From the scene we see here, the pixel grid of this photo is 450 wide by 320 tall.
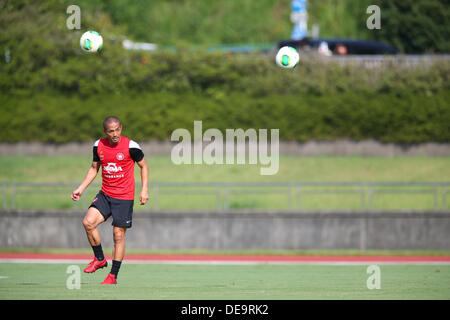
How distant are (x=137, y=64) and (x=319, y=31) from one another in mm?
15705

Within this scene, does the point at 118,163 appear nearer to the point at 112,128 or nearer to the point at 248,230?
the point at 112,128

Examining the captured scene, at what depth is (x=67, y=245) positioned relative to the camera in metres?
18.9

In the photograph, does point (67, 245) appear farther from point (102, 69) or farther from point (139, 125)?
point (102, 69)

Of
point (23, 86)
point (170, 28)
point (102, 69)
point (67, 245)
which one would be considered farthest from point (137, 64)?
point (170, 28)

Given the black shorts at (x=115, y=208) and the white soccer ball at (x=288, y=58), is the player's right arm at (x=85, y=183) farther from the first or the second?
the white soccer ball at (x=288, y=58)

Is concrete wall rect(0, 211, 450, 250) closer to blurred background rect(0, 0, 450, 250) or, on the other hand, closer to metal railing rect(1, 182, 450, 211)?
metal railing rect(1, 182, 450, 211)

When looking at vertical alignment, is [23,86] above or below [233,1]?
below

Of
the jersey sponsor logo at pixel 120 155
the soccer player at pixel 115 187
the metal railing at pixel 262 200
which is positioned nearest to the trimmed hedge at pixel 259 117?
the metal railing at pixel 262 200

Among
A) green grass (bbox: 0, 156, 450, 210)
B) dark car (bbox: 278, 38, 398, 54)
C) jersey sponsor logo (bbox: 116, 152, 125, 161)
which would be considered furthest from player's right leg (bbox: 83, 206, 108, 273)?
dark car (bbox: 278, 38, 398, 54)

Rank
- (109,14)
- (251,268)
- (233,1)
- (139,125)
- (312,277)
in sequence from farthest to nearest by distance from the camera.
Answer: (233,1) → (109,14) → (139,125) → (251,268) → (312,277)

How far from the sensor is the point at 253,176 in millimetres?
24250

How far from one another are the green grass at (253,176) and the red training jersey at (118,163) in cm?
999

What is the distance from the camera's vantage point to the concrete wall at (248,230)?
1873cm

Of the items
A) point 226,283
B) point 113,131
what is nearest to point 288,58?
point 226,283
